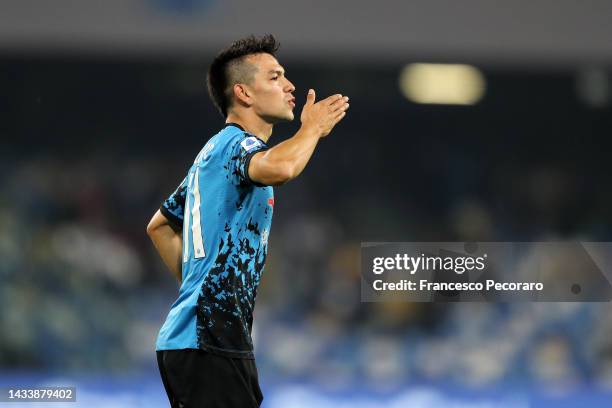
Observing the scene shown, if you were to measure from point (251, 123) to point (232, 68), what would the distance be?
218mm

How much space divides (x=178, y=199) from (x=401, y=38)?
10.9ft

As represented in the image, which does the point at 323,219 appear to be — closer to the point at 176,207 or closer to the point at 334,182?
the point at 334,182

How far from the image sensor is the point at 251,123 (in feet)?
9.52

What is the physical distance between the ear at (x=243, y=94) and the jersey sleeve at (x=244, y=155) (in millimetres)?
247

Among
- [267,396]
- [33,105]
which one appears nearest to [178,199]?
[267,396]

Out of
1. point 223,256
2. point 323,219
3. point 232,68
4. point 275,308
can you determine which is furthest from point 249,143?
point 323,219

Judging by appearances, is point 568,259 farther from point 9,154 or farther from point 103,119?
point 9,154

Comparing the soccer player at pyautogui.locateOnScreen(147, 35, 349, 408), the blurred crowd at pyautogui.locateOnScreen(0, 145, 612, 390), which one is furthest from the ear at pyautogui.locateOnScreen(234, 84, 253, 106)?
the blurred crowd at pyautogui.locateOnScreen(0, 145, 612, 390)

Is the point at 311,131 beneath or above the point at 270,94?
beneath

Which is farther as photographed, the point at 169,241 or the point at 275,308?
the point at 275,308

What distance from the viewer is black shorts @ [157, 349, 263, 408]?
2.60m

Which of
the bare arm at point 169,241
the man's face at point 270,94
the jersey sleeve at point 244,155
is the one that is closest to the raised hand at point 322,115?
the jersey sleeve at point 244,155

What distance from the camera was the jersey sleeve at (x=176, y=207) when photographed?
3.03 meters

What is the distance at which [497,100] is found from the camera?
6.89 metres
